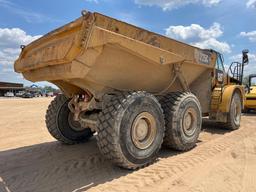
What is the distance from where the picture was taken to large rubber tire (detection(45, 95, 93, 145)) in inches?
221

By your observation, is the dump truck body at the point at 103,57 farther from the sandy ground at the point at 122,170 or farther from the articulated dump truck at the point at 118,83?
the sandy ground at the point at 122,170

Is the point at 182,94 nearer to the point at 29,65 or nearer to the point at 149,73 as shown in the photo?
the point at 149,73

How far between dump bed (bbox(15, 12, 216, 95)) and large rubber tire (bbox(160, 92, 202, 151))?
509mm

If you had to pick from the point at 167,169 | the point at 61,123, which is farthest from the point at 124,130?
the point at 61,123

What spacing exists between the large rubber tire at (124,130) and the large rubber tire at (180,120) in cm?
65

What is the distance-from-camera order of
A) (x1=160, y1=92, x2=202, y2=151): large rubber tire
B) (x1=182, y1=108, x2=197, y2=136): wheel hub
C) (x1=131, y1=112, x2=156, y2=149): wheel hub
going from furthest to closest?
(x1=182, y1=108, x2=197, y2=136): wheel hub < (x1=160, y1=92, x2=202, y2=151): large rubber tire < (x1=131, y1=112, x2=156, y2=149): wheel hub

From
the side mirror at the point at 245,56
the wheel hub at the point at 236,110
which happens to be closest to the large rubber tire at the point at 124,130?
the wheel hub at the point at 236,110

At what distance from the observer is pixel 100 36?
351cm

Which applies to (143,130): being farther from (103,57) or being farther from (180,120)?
(103,57)

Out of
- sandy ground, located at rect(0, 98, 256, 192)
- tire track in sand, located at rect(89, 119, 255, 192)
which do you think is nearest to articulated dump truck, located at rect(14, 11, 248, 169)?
tire track in sand, located at rect(89, 119, 255, 192)

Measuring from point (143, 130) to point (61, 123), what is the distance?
87.2 inches

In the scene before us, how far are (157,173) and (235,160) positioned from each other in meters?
1.59

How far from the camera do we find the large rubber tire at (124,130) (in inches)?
150

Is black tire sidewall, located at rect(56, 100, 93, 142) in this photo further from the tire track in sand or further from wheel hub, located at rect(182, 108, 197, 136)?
wheel hub, located at rect(182, 108, 197, 136)
